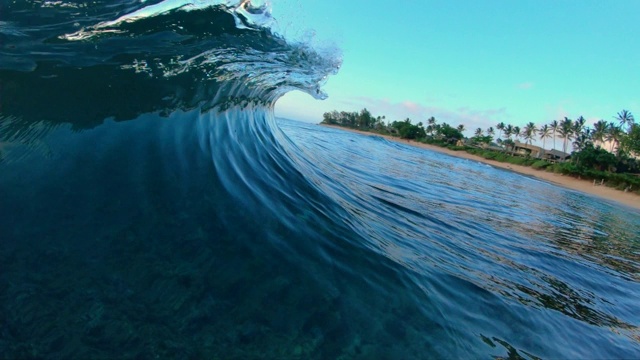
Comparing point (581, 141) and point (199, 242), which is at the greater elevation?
point (581, 141)

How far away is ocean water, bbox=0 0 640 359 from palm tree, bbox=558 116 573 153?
92.9 m

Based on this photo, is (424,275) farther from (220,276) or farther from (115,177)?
(115,177)

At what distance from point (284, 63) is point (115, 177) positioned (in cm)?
404

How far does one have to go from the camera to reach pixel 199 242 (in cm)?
226

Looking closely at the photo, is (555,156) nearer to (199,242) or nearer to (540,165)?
(540,165)

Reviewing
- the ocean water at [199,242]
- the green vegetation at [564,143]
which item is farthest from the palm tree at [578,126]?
the ocean water at [199,242]

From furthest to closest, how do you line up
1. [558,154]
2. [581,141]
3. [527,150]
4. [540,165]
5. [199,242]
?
[527,150] → [558,154] → [581,141] → [540,165] → [199,242]

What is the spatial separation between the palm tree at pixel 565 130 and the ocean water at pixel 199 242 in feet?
305

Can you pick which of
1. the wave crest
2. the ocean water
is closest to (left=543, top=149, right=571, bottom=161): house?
the ocean water

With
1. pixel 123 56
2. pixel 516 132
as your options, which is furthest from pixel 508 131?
pixel 123 56

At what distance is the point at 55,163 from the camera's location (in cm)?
255

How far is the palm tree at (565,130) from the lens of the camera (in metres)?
79.7

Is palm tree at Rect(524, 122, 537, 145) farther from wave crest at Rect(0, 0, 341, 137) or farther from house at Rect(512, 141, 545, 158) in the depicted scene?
wave crest at Rect(0, 0, 341, 137)

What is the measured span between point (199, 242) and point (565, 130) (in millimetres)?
98332
